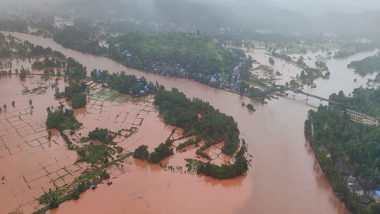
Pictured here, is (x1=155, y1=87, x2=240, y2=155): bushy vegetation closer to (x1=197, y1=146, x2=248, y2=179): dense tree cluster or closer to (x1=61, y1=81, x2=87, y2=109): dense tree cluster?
(x1=197, y1=146, x2=248, y2=179): dense tree cluster

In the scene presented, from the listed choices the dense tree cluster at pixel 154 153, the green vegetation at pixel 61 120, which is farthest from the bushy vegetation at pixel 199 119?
the green vegetation at pixel 61 120

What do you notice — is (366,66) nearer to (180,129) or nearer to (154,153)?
(180,129)

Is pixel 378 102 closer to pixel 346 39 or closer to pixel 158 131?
pixel 158 131

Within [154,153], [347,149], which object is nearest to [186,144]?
[154,153]

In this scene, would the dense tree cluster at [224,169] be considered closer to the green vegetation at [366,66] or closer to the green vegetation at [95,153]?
the green vegetation at [95,153]

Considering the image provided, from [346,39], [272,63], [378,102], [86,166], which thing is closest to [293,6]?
[346,39]

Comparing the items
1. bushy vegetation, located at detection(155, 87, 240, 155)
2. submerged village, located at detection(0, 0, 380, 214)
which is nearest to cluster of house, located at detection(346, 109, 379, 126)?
submerged village, located at detection(0, 0, 380, 214)
